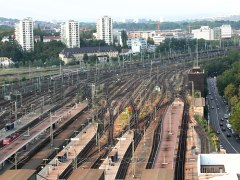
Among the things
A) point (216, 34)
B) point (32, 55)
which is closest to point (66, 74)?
point (32, 55)

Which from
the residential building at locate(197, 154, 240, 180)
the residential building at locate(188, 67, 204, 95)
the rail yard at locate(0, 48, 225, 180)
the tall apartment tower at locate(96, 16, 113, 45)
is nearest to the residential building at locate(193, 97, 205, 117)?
the rail yard at locate(0, 48, 225, 180)

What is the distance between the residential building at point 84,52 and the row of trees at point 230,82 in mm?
12607

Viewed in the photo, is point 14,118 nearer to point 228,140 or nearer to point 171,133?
point 171,133

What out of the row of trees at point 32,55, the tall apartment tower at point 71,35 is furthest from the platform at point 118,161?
the tall apartment tower at point 71,35

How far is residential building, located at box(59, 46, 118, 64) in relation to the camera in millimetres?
45688

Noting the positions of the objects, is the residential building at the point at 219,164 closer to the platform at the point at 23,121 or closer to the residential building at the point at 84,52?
the platform at the point at 23,121

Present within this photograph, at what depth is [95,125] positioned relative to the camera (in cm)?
2017

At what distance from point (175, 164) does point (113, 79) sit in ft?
69.9

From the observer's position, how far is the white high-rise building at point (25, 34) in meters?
53.4

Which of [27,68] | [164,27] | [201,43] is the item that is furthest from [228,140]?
[164,27]

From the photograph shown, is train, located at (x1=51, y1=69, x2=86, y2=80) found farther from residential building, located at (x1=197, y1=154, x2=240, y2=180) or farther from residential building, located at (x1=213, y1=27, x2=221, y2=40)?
residential building, located at (x1=213, y1=27, x2=221, y2=40)

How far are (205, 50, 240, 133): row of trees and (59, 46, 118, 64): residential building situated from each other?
1261 cm

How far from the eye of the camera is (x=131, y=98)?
2709 centimetres

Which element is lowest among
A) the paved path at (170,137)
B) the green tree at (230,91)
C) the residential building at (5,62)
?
the paved path at (170,137)
